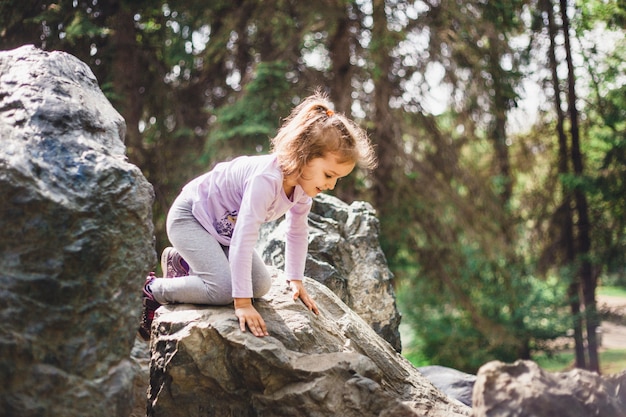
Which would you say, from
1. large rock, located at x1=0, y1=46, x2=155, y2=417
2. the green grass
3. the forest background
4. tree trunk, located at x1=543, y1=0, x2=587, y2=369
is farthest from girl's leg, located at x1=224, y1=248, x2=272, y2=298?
the green grass

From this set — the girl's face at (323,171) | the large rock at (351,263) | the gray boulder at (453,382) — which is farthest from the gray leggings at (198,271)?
the gray boulder at (453,382)

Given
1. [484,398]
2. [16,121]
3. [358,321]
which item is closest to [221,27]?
[358,321]

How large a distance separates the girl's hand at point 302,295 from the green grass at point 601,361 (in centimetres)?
Result: 755

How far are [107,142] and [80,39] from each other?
5.69m

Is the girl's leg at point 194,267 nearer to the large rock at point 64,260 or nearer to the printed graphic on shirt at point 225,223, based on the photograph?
the printed graphic on shirt at point 225,223

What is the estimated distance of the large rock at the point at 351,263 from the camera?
476cm

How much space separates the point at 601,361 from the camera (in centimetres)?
1116

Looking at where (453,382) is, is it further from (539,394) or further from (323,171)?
(539,394)

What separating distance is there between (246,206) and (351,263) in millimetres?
1845

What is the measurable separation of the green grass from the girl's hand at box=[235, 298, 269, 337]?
26.4 ft

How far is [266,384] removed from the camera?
310cm

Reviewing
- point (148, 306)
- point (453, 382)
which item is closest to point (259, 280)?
point (148, 306)

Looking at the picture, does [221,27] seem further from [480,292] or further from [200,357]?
[200,357]

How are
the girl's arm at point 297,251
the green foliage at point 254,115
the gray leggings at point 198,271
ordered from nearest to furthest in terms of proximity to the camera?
the gray leggings at point 198,271, the girl's arm at point 297,251, the green foliage at point 254,115
